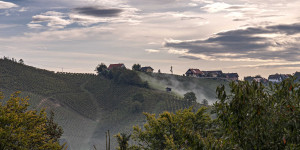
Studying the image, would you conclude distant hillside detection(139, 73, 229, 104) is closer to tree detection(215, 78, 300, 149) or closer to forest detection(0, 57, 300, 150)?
forest detection(0, 57, 300, 150)

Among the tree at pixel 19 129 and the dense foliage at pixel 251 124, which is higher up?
the dense foliage at pixel 251 124

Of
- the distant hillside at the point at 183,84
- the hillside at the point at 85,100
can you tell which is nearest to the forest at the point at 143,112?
the hillside at the point at 85,100

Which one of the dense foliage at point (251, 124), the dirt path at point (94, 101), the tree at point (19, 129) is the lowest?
the dirt path at point (94, 101)

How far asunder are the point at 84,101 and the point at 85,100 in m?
1.31

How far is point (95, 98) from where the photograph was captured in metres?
153

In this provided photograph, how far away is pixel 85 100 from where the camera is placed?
14725 centimetres

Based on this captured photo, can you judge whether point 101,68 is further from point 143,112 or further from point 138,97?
point 143,112

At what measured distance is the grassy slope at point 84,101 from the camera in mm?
122438

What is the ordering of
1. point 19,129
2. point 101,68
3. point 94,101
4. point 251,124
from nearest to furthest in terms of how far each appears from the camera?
point 251,124 < point 19,129 < point 94,101 < point 101,68

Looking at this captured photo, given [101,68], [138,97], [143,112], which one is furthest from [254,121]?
[101,68]

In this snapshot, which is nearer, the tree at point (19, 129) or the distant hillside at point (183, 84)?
the tree at point (19, 129)

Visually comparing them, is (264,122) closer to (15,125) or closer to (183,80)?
(15,125)

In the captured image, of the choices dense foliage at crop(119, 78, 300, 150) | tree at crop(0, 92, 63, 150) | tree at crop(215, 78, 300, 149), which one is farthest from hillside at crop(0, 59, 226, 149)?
tree at crop(215, 78, 300, 149)

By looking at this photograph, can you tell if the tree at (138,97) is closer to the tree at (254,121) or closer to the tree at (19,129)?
the tree at (19,129)
